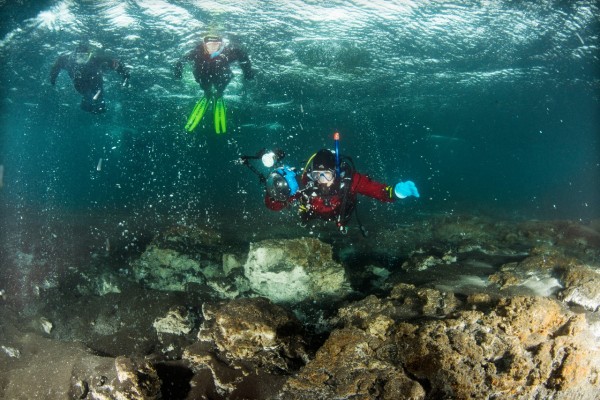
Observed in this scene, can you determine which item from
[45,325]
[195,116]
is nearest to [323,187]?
[45,325]

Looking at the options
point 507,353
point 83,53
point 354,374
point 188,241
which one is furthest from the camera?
point 83,53

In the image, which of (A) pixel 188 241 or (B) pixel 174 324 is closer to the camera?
(B) pixel 174 324

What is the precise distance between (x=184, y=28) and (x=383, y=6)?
7.21 m

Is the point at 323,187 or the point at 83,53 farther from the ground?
the point at 83,53

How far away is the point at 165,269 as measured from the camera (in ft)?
26.3

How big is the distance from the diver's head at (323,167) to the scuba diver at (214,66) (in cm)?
580

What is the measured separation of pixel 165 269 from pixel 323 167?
4621 millimetres

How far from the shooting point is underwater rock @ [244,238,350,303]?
258 inches

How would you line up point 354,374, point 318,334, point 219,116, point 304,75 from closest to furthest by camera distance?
point 354,374, point 318,334, point 219,116, point 304,75

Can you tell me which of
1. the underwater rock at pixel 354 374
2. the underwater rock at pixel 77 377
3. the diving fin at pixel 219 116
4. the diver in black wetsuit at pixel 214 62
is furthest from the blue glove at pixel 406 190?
the diver in black wetsuit at pixel 214 62

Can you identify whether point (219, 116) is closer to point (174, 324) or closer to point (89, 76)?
point (89, 76)

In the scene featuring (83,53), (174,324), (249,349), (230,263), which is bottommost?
(230,263)

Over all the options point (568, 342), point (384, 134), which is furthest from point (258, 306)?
point (384, 134)

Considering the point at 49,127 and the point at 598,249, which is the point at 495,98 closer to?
the point at 598,249
